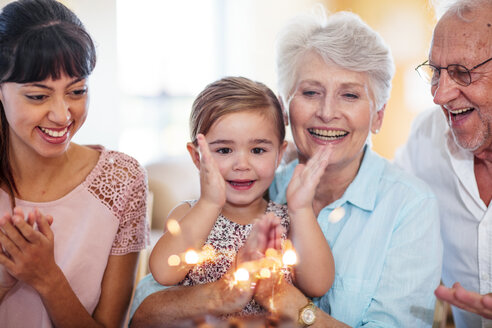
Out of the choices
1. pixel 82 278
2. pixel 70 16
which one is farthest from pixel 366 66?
pixel 82 278

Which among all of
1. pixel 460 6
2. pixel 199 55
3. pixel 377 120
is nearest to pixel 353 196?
pixel 377 120

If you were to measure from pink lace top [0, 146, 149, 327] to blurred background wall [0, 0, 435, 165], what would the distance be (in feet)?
12.7

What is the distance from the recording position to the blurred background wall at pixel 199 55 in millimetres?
5738

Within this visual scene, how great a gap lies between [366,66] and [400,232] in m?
0.62

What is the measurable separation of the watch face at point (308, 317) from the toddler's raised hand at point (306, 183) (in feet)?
1.00

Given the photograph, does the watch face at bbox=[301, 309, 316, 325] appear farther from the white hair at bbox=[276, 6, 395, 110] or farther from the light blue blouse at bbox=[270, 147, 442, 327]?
the white hair at bbox=[276, 6, 395, 110]

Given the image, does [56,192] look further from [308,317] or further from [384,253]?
[384,253]

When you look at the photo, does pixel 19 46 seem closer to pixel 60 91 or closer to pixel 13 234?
pixel 60 91

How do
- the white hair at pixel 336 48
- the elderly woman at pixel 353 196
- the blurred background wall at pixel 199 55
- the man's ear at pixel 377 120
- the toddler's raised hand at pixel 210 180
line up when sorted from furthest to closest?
the blurred background wall at pixel 199 55 < the man's ear at pixel 377 120 < the white hair at pixel 336 48 < the elderly woman at pixel 353 196 < the toddler's raised hand at pixel 210 180

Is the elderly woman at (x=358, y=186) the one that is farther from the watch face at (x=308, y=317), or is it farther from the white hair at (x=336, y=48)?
the watch face at (x=308, y=317)

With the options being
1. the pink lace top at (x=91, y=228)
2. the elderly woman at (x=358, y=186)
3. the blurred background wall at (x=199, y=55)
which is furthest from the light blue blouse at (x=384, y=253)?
the blurred background wall at (x=199, y=55)

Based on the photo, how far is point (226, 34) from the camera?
21.0 feet

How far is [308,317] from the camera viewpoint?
1473mm

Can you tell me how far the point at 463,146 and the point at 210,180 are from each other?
1028 mm
